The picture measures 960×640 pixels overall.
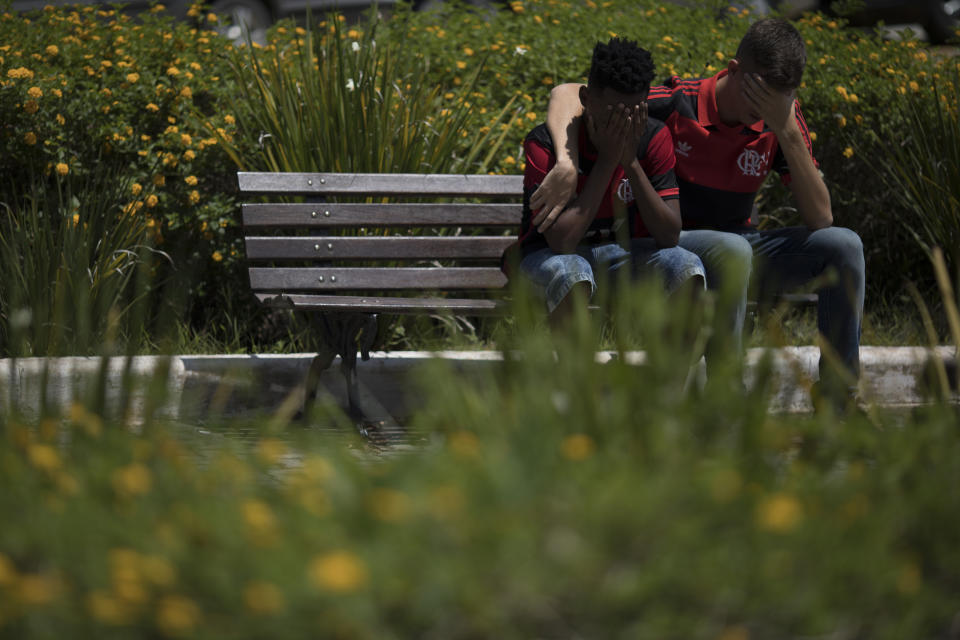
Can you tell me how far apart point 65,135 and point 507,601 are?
3.75m

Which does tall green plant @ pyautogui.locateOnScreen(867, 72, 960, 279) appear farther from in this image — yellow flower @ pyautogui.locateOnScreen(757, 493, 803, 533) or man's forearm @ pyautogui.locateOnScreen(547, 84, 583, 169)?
yellow flower @ pyautogui.locateOnScreen(757, 493, 803, 533)

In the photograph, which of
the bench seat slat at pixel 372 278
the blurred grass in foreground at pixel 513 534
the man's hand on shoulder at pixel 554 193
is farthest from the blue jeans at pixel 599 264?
Answer: the blurred grass in foreground at pixel 513 534

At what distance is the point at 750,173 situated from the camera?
147 inches

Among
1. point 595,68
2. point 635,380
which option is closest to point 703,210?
point 595,68

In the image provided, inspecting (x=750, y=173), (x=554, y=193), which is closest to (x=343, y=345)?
(x=554, y=193)

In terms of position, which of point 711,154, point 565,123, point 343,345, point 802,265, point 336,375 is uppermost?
point 565,123

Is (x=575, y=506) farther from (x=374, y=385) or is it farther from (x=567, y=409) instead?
(x=374, y=385)

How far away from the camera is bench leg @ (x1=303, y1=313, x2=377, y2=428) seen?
142 inches

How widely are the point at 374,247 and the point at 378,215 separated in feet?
0.41

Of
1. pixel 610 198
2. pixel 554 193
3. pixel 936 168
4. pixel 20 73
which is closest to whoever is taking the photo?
pixel 554 193

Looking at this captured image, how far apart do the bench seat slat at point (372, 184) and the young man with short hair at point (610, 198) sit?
470 mm

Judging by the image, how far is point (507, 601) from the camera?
112 centimetres

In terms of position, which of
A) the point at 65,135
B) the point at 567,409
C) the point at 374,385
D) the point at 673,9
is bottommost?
the point at 374,385

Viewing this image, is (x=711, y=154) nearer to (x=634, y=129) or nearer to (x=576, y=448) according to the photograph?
(x=634, y=129)
